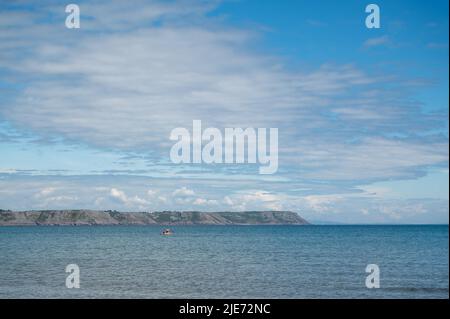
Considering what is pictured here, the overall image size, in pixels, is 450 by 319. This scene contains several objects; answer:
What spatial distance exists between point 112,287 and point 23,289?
700 centimetres

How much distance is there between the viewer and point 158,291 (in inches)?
1721

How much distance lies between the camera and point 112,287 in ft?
149
